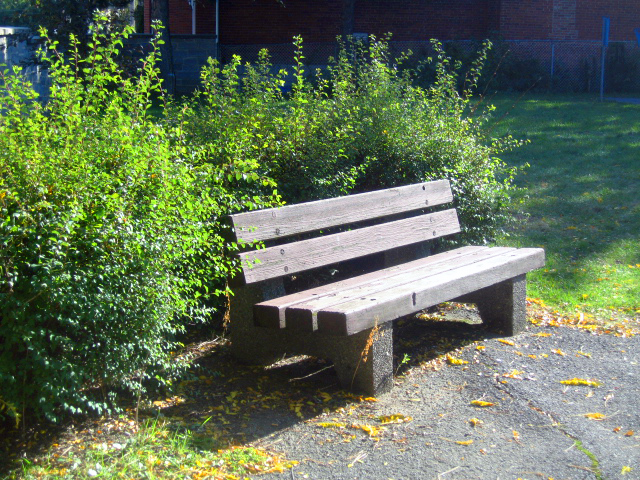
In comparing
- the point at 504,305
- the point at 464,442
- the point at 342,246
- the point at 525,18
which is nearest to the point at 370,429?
the point at 464,442

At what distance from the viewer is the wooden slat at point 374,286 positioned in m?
3.64

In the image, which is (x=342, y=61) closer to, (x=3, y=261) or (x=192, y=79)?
(x=3, y=261)

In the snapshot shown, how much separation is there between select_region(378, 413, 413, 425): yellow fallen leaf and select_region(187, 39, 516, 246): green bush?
1.69m

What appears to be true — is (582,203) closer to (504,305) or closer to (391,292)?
(504,305)

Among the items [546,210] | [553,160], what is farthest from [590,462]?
[553,160]

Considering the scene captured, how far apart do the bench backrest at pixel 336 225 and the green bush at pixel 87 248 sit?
374 mm

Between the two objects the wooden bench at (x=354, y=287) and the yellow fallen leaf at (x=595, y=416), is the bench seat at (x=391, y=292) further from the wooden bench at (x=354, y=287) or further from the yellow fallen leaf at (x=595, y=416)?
the yellow fallen leaf at (x=595, y=416)

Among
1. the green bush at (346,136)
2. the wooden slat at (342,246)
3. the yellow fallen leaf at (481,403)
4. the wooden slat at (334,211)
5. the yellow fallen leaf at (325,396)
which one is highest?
the green bush at (346,136)

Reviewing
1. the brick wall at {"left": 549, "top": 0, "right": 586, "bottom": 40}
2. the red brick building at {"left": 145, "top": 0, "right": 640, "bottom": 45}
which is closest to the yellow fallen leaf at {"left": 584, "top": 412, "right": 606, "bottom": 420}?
the red brick building at {"left": 145, "top": 0, "right": 640, "bottom": 45}

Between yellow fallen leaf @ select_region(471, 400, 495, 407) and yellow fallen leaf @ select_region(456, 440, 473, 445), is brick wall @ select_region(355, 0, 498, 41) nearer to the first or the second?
yellow fallen leaf @ select_region(471, 400, 495, 407)

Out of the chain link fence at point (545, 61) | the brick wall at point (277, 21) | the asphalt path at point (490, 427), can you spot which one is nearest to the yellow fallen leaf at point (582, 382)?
the asphalt path at point (490, 427)

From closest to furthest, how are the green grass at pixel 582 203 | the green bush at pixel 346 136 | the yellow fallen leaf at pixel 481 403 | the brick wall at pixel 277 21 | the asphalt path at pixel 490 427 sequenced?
the asphalt path at pixel 490 427 < the yellow fallen leaf at pixel 481 403 < the green bush at pixel 346 136 < the green grass at pixel 582 203 < the brick wall at pixel 277 21

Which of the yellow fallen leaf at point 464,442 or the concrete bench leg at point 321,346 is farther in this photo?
the concrete bench leg at point 321,346

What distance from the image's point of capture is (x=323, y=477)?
10.2 ft
